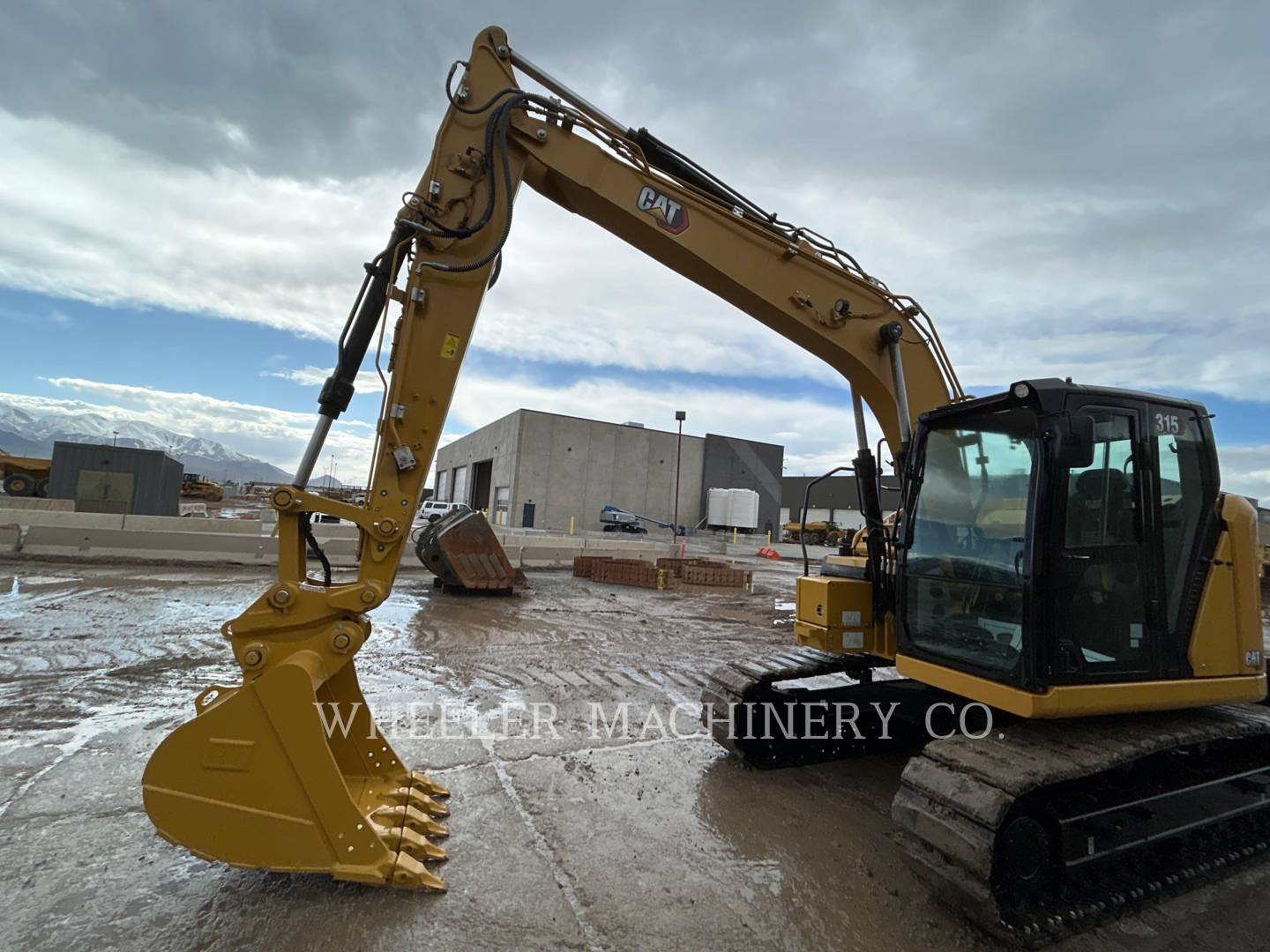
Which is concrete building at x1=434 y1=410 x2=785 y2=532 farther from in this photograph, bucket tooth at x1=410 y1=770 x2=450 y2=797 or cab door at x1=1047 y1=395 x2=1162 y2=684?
cab door at x1=1047 y1=395 x2=1162 y2=684

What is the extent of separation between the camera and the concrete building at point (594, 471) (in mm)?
41500

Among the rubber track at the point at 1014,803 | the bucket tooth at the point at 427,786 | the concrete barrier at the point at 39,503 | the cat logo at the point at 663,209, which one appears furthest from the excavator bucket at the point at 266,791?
the concrete barrier at the point at 39,503

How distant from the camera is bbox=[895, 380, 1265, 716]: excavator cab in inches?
124

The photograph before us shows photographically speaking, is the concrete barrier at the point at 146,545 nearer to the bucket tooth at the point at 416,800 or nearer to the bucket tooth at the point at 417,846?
the bucket tooth at the point at 416,800

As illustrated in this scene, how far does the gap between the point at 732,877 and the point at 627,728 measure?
2.11 meters

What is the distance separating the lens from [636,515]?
44.2 m

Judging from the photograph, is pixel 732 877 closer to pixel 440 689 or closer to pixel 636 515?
pixel 440 689

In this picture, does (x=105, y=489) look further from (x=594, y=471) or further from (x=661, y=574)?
(x=594, y=471)

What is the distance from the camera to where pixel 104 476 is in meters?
21.6

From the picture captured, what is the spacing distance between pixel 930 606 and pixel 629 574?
11.9m

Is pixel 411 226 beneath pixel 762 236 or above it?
beneath

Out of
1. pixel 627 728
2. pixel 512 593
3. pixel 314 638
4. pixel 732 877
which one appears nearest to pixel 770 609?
pixel 512 593

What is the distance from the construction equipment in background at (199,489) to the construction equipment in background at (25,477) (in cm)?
1630

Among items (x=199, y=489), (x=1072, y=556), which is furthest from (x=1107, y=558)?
(x=199, y=489)
